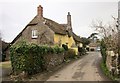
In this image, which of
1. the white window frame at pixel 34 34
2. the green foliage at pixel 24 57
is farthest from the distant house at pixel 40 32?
the green foliage at pixel 24 57

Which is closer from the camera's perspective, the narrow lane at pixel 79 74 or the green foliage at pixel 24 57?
the narrow lane at pixel 79 74

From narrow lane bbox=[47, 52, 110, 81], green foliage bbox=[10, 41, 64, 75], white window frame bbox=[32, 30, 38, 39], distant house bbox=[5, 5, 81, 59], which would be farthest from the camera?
white window frame bbox=[32, 30, 38, 39]

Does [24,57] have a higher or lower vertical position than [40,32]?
lower

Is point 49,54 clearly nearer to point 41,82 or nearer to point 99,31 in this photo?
point 41,82

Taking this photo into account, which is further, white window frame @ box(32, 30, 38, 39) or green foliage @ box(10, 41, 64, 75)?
white window frame @ box(32, 30, 38, 39)

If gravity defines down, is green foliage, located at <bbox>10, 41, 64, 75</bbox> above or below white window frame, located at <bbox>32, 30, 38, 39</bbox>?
below

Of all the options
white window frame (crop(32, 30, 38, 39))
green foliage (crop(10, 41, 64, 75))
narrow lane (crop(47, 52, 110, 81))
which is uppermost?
white window frame (crop(32, 30, 38, 39))

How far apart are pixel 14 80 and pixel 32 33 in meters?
27.4

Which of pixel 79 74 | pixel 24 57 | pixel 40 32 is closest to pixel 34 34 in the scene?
pixel 40 32

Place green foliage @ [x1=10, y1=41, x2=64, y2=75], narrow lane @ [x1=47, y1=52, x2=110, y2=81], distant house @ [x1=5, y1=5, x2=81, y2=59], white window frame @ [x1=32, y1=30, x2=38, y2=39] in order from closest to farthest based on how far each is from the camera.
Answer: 1. narrow lane @ [x1=47, y1=52, x2=110, y2=81]
2. green foliage @ [x1=10, y1=41, x2=64, y2=75]
3. distant house @ [x1=5, y1=5, x2=81, y2=59]
4. white window frame @ [x1=32, y1=30, x2=38, y2=39]

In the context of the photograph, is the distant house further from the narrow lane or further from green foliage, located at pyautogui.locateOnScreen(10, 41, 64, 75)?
green foliage, located at pyautogui.locateOnScreen(10, 41, 64, 75)

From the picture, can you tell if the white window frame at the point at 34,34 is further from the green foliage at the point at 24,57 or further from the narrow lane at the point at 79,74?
the green foliage at the point at 24,57

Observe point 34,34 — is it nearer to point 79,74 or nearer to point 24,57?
point 79,74

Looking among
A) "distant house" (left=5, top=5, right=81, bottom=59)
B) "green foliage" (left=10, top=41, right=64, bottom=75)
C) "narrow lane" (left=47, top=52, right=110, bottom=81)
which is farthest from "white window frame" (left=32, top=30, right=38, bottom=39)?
"green foliage" (left=10, top=41, right=64, bottom=75)
